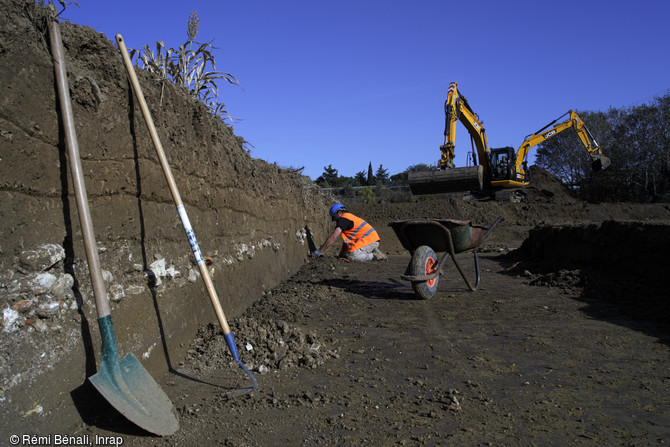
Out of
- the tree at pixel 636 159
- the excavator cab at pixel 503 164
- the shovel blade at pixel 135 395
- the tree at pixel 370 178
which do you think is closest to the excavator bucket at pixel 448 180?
the excavator cab at pixel 503 164

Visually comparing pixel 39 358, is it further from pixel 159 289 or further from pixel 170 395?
pixel 159 289

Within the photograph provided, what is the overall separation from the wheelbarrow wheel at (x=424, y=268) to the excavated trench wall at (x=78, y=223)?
7.40 feet

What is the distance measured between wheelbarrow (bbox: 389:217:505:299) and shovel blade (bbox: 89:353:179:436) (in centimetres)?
365

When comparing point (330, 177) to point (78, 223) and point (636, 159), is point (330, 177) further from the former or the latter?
point (78, 223)

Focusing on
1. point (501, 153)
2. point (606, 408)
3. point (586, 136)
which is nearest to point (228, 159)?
point (606, 408)

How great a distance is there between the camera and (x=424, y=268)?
19.4ft

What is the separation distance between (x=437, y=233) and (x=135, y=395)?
4436mm

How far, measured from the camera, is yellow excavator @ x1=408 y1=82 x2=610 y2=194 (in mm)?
11852

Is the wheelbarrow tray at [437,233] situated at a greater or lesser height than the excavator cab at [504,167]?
lesser

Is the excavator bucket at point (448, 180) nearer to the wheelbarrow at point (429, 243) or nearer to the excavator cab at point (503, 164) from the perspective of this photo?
the excavator cab at point (503, 164)

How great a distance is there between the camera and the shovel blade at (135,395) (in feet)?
7.85

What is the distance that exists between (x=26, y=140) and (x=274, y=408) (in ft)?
6.56

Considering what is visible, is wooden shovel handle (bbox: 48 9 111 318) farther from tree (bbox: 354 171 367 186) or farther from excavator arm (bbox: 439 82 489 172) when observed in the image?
tree (bbox: 354 171 367 186)

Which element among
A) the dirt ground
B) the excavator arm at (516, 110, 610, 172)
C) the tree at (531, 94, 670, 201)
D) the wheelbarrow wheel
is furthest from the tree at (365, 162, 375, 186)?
the dirt ground
